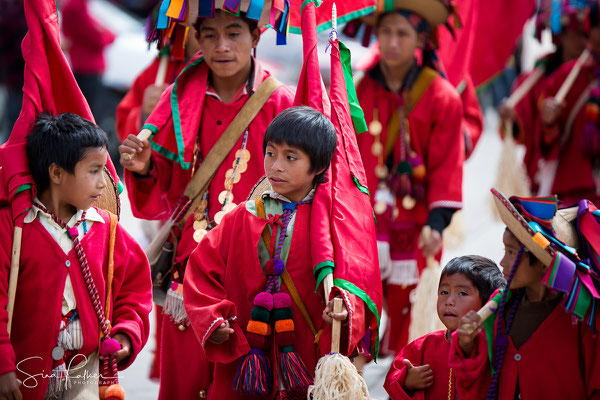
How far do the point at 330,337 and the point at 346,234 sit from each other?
0.44m

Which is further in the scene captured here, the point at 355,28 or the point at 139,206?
the point at 355,28

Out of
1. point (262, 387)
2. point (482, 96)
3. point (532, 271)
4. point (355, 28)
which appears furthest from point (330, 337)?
point (482, 96)

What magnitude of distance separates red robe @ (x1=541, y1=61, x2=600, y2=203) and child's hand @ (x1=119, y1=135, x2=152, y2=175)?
154 inches

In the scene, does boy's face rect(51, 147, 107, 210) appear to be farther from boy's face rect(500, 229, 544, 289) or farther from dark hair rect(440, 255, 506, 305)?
boy's face rect(500, 229, 544, 289)

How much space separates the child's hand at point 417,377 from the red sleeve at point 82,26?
779 cm

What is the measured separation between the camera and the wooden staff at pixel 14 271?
3.91 meters

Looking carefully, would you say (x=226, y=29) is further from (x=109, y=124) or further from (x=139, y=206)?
(x=109, y=124)

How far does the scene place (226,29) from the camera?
502cm

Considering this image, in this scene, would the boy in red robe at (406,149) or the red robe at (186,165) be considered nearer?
the red robe at (186,165)

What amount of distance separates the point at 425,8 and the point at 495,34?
1974 millimetres

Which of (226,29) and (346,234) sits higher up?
(226,29)

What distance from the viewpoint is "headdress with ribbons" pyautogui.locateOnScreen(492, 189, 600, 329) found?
12.8 ft

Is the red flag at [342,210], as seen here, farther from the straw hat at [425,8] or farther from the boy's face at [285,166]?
the straw hat at [425,8]

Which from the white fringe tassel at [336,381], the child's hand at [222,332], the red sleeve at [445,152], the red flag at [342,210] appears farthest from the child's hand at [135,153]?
the red sleeve at [445,152]
